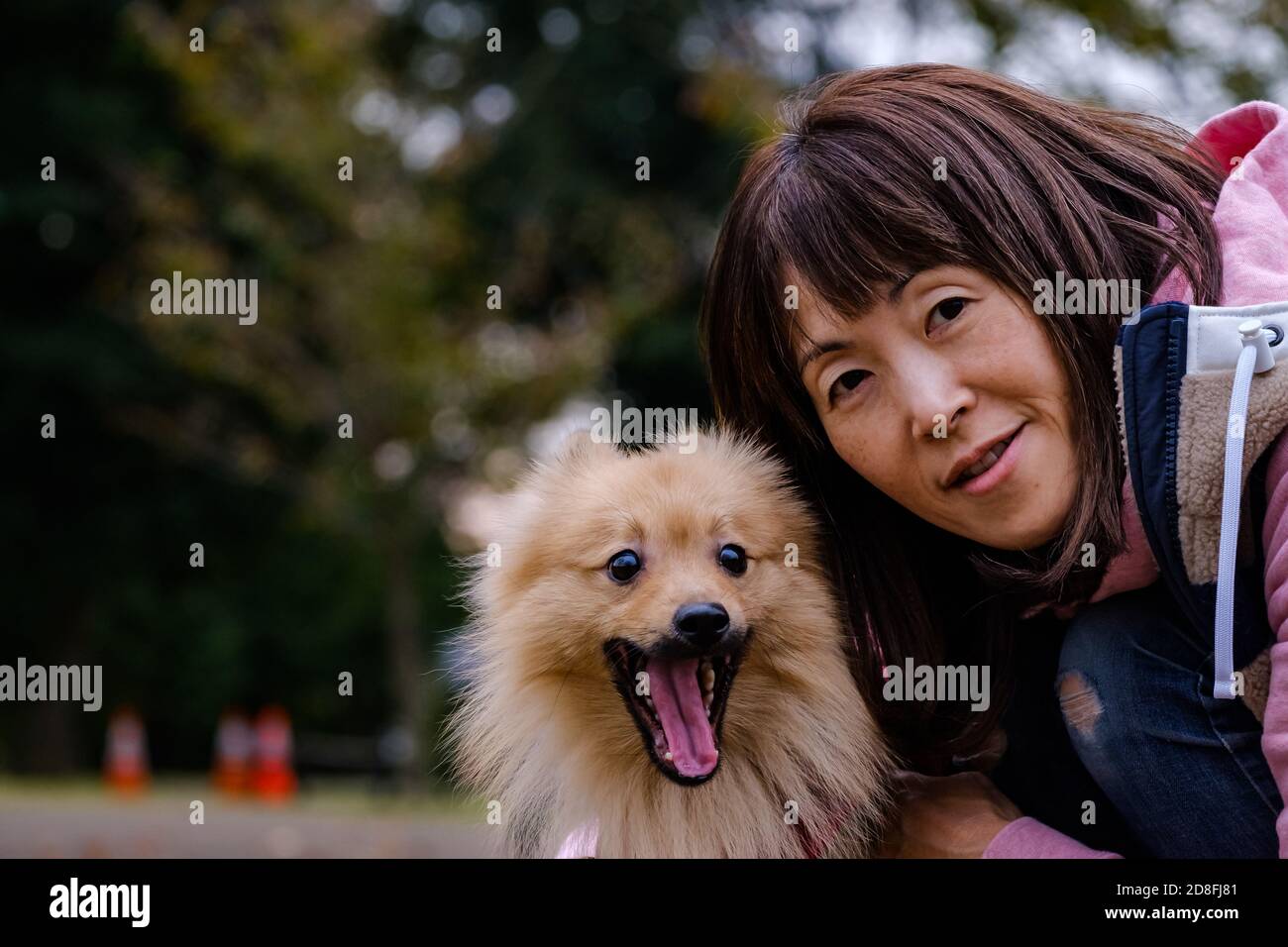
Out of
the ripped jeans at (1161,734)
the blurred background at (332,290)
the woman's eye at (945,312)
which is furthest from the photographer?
the blurred background at (332,290)

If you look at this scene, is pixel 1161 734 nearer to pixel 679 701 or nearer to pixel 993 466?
pixel 993 466

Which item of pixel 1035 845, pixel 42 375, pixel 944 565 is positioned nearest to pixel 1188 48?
pixel 944 565

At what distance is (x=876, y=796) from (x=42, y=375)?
47.7ft

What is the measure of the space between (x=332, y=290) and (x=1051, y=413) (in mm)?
9805

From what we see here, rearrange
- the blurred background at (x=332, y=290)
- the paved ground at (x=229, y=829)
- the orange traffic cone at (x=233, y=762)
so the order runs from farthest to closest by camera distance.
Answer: the orange traffic cone at (x=233, y=762), the blurred background at (x=332, y=290), the paved ground at (x=229, y=829)

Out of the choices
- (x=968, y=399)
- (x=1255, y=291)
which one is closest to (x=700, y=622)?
(x=968, y=399)

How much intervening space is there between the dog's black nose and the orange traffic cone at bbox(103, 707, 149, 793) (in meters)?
11.6

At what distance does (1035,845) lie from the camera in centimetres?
252

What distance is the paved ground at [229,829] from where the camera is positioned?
7.78 meters

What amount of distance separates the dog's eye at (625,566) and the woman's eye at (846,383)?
1.61 feet

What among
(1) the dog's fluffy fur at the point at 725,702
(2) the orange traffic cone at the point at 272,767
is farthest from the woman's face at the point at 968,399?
(2) the orange traffic cone at the point at 272,767

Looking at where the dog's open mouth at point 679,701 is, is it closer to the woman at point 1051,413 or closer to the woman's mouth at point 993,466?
the woman at point 1051,413

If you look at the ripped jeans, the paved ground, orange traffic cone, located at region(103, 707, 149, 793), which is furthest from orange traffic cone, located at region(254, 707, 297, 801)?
the ripped jeans

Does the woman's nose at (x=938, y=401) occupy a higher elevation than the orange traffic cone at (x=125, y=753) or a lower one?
higher
